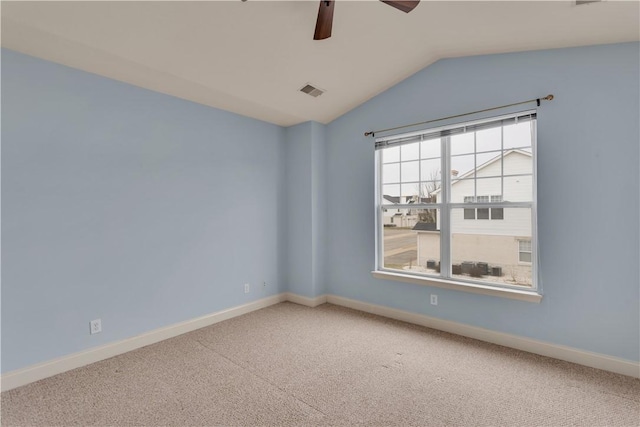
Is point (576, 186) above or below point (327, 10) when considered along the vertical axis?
below

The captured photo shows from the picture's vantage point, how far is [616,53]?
238 centimetres

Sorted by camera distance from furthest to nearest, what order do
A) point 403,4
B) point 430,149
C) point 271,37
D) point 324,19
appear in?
point 430,149 → point 271,37 → point 324,19 → point 403,4

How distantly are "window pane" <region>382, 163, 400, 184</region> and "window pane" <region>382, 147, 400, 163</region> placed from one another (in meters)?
0.06

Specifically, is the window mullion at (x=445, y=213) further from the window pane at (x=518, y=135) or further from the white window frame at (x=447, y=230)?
the window pane at (x=518, y=135)

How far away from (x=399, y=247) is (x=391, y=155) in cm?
115

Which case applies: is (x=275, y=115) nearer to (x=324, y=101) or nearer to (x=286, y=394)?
(x=324, y=101)

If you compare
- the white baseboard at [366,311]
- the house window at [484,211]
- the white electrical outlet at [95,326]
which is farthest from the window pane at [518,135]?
the white electrical outlet at [95,326]

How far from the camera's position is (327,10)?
6.60ft

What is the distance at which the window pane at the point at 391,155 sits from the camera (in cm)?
370

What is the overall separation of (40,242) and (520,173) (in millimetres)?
4158

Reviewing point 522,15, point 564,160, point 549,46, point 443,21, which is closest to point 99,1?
point 443,21

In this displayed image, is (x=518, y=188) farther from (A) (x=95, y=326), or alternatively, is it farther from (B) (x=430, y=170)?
(A) (x=95, y=326)

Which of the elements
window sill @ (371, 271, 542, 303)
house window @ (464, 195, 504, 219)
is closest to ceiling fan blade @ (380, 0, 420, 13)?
house window @ (464, 195, 504, 219)

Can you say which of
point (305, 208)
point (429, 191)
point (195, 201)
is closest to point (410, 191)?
point (429, 191)
